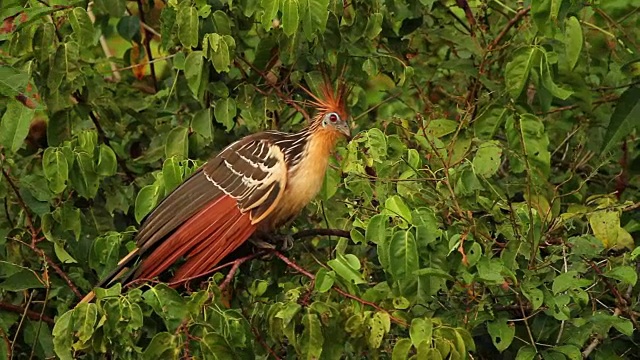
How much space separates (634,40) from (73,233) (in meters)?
2.04

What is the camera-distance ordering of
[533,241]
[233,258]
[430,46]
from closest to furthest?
[533,241] → [233,258] → [430,46]

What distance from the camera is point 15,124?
13.9 ft

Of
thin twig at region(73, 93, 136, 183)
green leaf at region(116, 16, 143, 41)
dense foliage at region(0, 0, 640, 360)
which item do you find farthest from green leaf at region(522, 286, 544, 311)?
green leaf at region(116, 16, 143, 41)

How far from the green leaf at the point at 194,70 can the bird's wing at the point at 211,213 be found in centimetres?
26

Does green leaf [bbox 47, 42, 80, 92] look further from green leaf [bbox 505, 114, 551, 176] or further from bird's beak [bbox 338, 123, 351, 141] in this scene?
green leaf [bbox 505, 114, 551, 176]

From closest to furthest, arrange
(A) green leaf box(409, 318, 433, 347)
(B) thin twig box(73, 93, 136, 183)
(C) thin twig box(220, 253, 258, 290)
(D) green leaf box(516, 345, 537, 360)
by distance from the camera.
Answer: (A) green leaf box(409, 318, 433, 347), (D) green leaf box(516, 345, 537, 360), (C) thin twig box(220, 253, 258, 290), (B) thin twig box(73, 93, 136, 183)

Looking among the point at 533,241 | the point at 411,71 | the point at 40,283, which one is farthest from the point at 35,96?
the point at 533,241

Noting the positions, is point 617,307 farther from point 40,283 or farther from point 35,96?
point 35,96

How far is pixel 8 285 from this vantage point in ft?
14.1

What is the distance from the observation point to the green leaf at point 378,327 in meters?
3.55

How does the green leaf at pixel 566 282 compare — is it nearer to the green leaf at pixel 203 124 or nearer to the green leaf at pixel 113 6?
the green leaf at pixel 203 124

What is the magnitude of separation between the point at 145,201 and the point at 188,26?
0.60 metres

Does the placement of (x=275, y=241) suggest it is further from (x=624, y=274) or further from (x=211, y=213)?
(x=624, y=274)

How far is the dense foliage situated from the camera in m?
3.66
